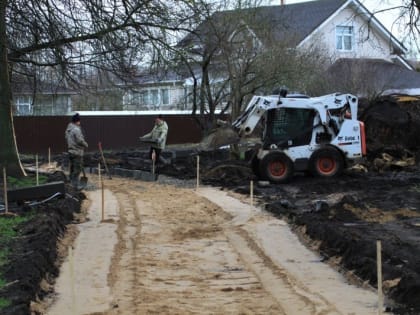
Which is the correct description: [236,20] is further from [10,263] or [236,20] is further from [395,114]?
[10,263]

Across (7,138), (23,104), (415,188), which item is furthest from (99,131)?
(415,188)

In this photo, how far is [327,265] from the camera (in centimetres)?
897

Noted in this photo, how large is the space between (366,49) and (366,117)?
20317 millimetres

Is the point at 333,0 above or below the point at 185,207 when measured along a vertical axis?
above

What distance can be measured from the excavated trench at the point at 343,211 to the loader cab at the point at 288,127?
4.05 feet

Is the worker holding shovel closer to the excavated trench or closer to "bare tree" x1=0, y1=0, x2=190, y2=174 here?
the excavated trench

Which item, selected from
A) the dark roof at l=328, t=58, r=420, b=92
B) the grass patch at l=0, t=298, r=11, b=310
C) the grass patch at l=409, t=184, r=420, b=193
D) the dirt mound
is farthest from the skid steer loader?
the dark roof at l=328, t=58, r=420, b=92

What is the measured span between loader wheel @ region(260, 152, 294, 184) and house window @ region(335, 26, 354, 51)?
26106 mm

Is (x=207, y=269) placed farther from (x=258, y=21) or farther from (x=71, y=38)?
(x=258, y=21)

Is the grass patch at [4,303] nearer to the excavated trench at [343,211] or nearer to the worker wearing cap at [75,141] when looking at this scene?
the excavated trench at [343,211]

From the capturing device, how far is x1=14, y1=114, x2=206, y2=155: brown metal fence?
34312 mm

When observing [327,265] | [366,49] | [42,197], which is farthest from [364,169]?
[366,49]

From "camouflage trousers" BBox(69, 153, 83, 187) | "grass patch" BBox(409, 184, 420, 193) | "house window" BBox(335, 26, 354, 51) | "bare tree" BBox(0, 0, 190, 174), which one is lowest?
"grass patch" BBox(409, 184, 420, 193)

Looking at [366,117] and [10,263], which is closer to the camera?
[10,263]
